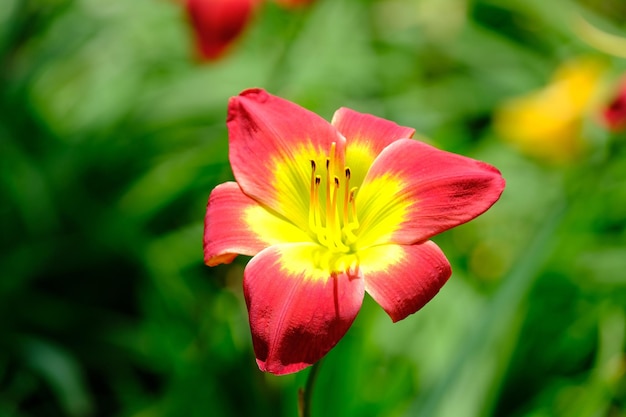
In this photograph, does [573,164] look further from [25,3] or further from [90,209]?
[25,3]

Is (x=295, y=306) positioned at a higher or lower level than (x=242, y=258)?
higher

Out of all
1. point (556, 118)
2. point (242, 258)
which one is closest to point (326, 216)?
point (242, 258)

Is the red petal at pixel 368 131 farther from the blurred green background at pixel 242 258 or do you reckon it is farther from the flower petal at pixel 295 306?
the blurred green background at pixel 242 258

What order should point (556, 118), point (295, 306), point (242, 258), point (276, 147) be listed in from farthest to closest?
point (556, 118)
point (242, 258)
point (276, 147)
point (295, 306)

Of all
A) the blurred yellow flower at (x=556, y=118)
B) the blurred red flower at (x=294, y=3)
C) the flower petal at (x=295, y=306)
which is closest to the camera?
the flower petal at (x=295, y=306)

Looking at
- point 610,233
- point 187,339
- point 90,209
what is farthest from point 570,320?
point 90,209

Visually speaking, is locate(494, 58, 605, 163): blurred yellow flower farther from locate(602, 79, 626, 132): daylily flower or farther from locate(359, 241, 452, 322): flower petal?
locate(359, 241, 452, 322): flower petal

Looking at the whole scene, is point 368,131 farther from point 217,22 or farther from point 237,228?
point 217,22

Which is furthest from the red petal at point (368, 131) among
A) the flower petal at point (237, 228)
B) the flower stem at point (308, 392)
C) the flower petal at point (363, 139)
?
the flower stem at point (308, 392)
